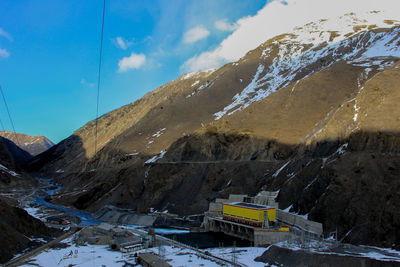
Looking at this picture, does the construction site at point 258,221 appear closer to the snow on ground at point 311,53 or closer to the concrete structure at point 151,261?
the concrete structure at point 151,261

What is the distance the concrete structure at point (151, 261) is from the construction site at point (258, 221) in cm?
1620

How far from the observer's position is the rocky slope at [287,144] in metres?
47.0

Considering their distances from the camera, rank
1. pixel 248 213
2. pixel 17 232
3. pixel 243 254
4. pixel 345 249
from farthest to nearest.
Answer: pixel 248 213 < pixel 17 232 < pixel 243 254 < pixel 345 249

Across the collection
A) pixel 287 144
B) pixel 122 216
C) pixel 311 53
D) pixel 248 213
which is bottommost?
pixel 122 216

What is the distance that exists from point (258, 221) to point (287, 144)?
2944 cm

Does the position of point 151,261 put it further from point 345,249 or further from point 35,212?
point 35,212

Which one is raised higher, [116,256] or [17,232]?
[17,232]

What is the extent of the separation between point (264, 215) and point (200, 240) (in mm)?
12510

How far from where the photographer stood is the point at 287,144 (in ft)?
264

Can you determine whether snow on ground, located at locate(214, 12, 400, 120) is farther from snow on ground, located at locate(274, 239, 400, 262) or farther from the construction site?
snow on ground, located at locate(274, 239, 400, 262)

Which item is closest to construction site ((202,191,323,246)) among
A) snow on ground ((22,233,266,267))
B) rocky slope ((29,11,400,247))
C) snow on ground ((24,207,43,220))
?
rocky slope ((29,11,400,247))

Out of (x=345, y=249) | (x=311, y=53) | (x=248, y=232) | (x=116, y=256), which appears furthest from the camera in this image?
(x=311, y=53)

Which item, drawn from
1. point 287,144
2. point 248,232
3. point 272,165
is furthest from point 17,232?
point 287,144

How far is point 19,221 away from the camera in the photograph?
5209 cm
